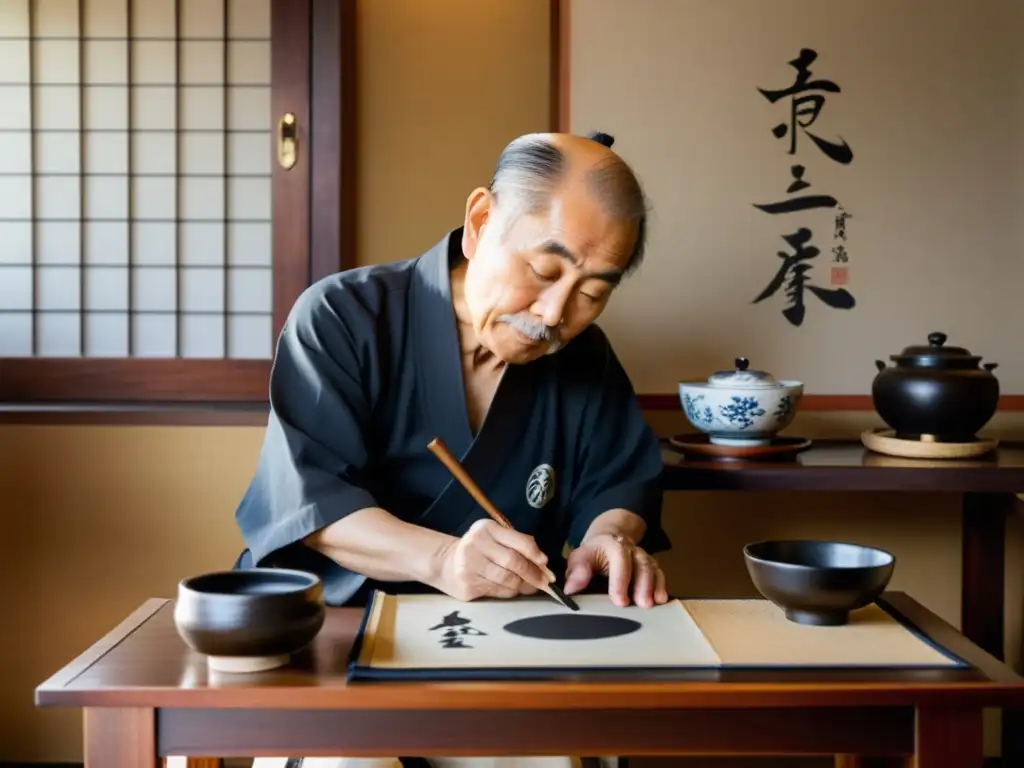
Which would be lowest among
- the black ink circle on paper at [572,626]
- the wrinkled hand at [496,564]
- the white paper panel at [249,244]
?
the black ink circle on paper at [572,626]

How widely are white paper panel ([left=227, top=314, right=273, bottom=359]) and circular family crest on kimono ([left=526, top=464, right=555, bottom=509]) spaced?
1239 millimetres

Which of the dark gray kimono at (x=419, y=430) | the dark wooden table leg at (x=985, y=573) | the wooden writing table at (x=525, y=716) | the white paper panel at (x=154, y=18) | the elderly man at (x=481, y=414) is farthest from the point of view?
the white paper panel at (x=154, y=18)

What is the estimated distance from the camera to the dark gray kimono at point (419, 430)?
6.25 ft

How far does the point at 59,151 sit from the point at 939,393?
244 centimetres

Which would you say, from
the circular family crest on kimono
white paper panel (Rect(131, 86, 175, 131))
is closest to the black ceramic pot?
the circular family crest on kimono

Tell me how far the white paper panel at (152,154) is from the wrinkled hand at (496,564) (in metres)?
1.87

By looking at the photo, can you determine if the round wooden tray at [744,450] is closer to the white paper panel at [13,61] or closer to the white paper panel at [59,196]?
the white paper panel at [59,196]

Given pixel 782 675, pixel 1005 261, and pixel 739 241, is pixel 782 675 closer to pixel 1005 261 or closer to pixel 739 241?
pixel 739 241

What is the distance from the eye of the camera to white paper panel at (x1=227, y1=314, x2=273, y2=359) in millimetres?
3094

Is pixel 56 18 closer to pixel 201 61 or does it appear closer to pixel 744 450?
pixel 201 61

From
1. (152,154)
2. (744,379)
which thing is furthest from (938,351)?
(152,154)

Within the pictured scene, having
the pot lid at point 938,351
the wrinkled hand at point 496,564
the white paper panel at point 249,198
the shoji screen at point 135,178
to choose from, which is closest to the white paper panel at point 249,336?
the shoji screen at point 135,178

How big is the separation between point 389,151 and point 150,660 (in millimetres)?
2057

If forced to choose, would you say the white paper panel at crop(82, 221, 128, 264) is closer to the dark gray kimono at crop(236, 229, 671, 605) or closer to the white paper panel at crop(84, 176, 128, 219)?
the white paper panel at crop(84, 176, 128, 219)
